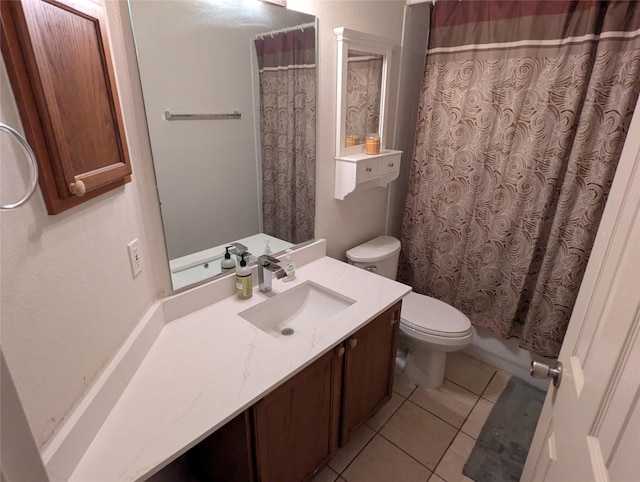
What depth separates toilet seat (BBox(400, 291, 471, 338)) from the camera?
5.98 ft

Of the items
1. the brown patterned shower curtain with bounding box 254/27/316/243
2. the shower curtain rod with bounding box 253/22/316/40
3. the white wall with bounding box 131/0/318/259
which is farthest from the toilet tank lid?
the shower curtain rod with bounding box 253/22/316/40

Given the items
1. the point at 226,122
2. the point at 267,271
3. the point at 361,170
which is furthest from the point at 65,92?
the point at 361,170

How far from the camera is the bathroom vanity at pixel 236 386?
2.75 feet

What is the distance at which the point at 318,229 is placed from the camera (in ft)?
6.16

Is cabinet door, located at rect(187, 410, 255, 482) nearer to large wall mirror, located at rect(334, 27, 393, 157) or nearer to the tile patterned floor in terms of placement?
the tile patterned floor

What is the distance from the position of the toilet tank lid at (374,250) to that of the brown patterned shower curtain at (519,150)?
0.83 feet

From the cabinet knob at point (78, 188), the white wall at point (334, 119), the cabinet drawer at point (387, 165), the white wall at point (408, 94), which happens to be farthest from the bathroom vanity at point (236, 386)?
the white wall at point (408, 94)

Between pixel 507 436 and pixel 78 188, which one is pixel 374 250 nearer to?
pixel 507 436

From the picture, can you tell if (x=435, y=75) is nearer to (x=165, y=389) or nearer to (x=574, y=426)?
(x=574, y=426)

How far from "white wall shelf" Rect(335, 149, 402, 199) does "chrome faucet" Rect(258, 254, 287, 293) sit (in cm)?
57

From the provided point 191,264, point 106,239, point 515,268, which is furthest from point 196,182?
point 515,268

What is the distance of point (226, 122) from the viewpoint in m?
1.38

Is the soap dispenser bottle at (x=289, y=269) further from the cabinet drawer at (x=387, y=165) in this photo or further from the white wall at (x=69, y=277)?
the cabinet drawer at (x=387, y=165)

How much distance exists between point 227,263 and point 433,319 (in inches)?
44.3
